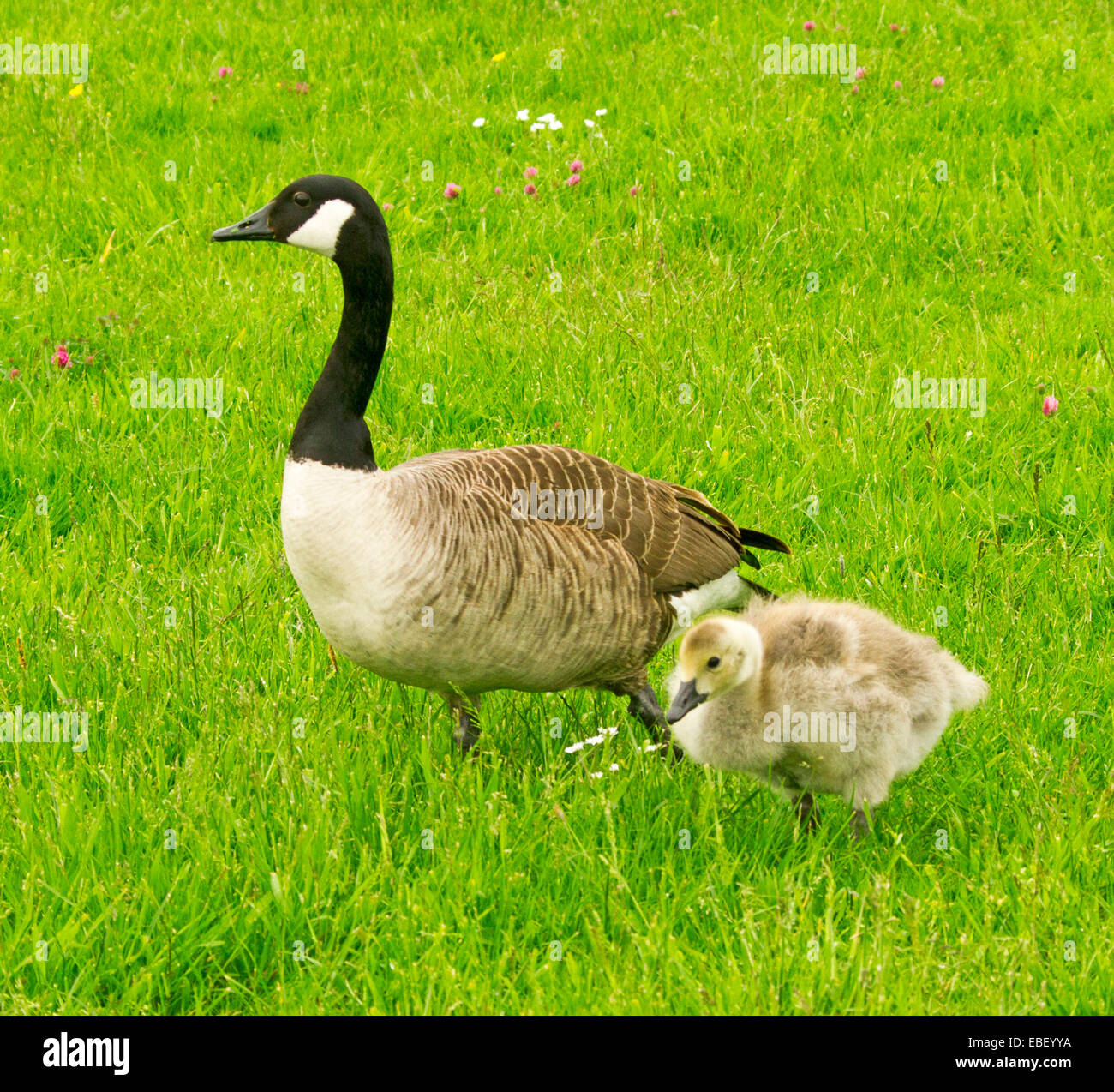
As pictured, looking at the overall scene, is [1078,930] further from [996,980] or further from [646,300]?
[646,300]

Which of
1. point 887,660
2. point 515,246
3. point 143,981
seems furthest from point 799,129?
point 143,981

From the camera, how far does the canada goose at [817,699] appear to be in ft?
15.0

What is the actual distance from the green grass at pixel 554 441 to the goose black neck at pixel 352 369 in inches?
41.2

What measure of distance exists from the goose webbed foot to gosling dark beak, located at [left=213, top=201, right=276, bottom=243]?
75.4 inches

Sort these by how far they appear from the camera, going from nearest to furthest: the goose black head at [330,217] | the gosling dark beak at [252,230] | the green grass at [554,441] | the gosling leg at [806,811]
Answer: the green grass at [554,441]
the gosling leg at [806,811]
the goose black head at [330,217]
the gosling dark beak at [252,230]

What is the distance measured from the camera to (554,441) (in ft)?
24.3

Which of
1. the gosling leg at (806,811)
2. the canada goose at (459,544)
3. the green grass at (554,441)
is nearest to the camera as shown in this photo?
the green grass at (554,441)

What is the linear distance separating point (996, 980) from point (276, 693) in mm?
2897

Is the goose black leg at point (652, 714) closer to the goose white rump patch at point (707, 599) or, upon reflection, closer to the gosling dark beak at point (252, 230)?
the goose white rump patch at point (707, 599)

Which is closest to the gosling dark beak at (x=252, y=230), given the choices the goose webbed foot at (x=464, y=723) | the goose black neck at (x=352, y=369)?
the goose black neck at (x=352, y=369)

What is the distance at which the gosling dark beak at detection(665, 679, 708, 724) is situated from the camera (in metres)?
4.49

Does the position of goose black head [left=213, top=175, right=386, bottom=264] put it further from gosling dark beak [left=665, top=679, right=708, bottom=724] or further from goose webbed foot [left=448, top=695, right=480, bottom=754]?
gosling dark beak [left=665, top=679, right=708, bottom=724]

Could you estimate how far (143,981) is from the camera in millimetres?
3988

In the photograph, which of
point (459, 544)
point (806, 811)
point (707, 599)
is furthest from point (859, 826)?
point (459, 544)
